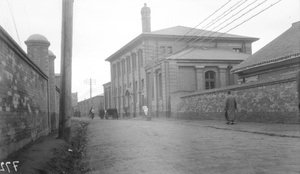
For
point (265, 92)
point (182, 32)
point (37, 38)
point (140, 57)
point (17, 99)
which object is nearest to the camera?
point (17, 99)

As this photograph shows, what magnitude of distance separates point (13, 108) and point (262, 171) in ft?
15.7

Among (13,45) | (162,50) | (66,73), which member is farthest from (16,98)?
(162,50)

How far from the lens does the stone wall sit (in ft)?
47.6

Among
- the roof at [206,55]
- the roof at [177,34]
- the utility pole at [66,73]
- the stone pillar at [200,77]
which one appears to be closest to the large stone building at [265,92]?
the stone pillar at [200,77]

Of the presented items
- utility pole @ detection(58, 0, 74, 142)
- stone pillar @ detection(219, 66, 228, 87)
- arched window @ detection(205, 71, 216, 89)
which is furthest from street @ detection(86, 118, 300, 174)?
stone pillar @ detection(219, 66, 228, 87)

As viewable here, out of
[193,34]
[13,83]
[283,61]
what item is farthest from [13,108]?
[193,34]

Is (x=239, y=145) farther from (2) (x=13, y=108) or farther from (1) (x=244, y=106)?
(1) (x=244, y=106)

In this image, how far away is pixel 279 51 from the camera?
20297mm

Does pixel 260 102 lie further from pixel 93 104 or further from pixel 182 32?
pixel 93 104

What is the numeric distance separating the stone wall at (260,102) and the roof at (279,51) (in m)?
2.63

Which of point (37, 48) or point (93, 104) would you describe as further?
point (93, 104)

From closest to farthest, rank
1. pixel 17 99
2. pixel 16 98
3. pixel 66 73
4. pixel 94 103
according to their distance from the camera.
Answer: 1. pixel 16 98
2. pixel 17 99
3. pixel 66 73
4. pixel 94 103

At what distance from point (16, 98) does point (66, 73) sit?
3.54 meters

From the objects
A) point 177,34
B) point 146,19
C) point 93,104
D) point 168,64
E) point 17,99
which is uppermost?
point 146,19
